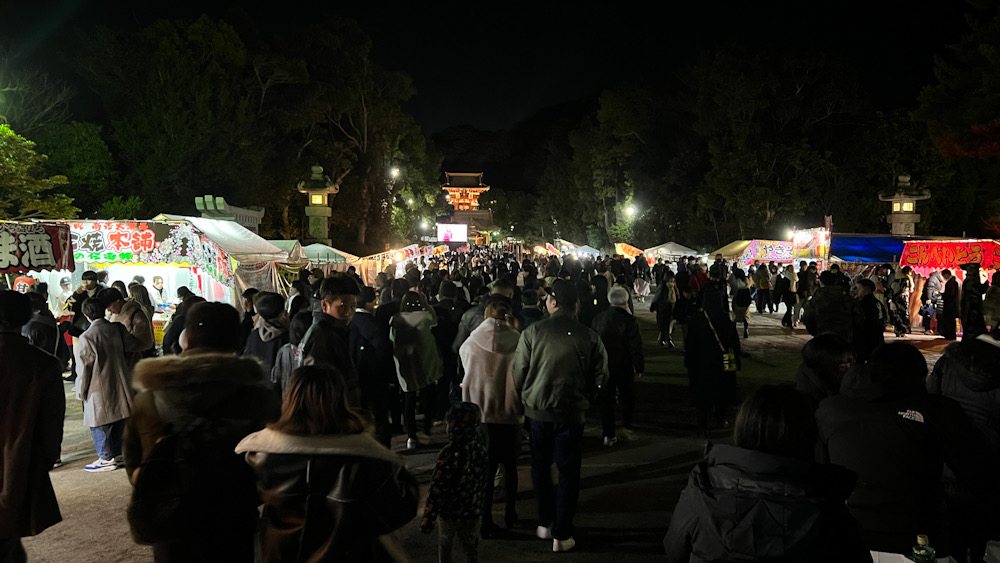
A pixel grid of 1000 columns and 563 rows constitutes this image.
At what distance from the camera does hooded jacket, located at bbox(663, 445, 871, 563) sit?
189cm

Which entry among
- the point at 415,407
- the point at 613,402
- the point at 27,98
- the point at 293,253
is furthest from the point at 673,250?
the point at 27,98

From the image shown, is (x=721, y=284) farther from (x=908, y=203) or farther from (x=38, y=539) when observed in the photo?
(x=908, y=203)

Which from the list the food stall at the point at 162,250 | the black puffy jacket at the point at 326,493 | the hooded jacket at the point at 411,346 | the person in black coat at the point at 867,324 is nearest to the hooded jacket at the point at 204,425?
the black puffy jacket at the point at 326,493

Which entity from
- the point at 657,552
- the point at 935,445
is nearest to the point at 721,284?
the point at 657,552

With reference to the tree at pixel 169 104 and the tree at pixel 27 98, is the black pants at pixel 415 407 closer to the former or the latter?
the tree at pixel 27 98

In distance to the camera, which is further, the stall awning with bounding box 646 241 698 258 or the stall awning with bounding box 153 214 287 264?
the stall awning with bounding box 646 241 698 258

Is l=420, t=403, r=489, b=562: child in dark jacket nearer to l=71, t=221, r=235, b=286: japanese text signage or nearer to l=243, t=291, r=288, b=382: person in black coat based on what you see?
l=243, t=291, r=288, b=382: person in black coat

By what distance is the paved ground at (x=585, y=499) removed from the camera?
435 cm

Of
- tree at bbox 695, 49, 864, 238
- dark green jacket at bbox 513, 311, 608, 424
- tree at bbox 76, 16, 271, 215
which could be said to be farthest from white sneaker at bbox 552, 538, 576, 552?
tree at bbox 695, 49, 864, 238

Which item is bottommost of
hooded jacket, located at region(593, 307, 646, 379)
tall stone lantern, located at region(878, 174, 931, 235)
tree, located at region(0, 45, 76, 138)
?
hooded jacket, located at region(593, 307, 646, 379)

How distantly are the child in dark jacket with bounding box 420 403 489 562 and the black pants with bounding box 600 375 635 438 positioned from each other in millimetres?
3125

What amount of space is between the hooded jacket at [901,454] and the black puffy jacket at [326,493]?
194 centimetres

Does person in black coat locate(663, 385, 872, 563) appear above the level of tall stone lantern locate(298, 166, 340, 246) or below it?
below

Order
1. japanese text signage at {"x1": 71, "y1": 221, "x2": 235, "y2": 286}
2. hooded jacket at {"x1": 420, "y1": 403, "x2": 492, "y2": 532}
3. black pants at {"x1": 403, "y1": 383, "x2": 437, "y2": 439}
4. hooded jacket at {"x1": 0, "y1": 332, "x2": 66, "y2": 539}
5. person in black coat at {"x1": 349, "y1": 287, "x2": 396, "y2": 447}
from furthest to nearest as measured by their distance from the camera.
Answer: japanese text signage at {"x1": 71, "y1": 221, "x2": 235, "y2": 286} < black pants at {"x1": 403, "y1": 383, "x2": 437, "y2": 439} < person in black coat at {"x1": 349, "y1": 287, "x2": 396, "y2": 447} < hooded jacket at {"x1": 420, "y1": 403, "x2": 492, "y2": 532} < hooded jacket at {"x1": 0, "y1": 332, "x2": 66, "y2": 539}
